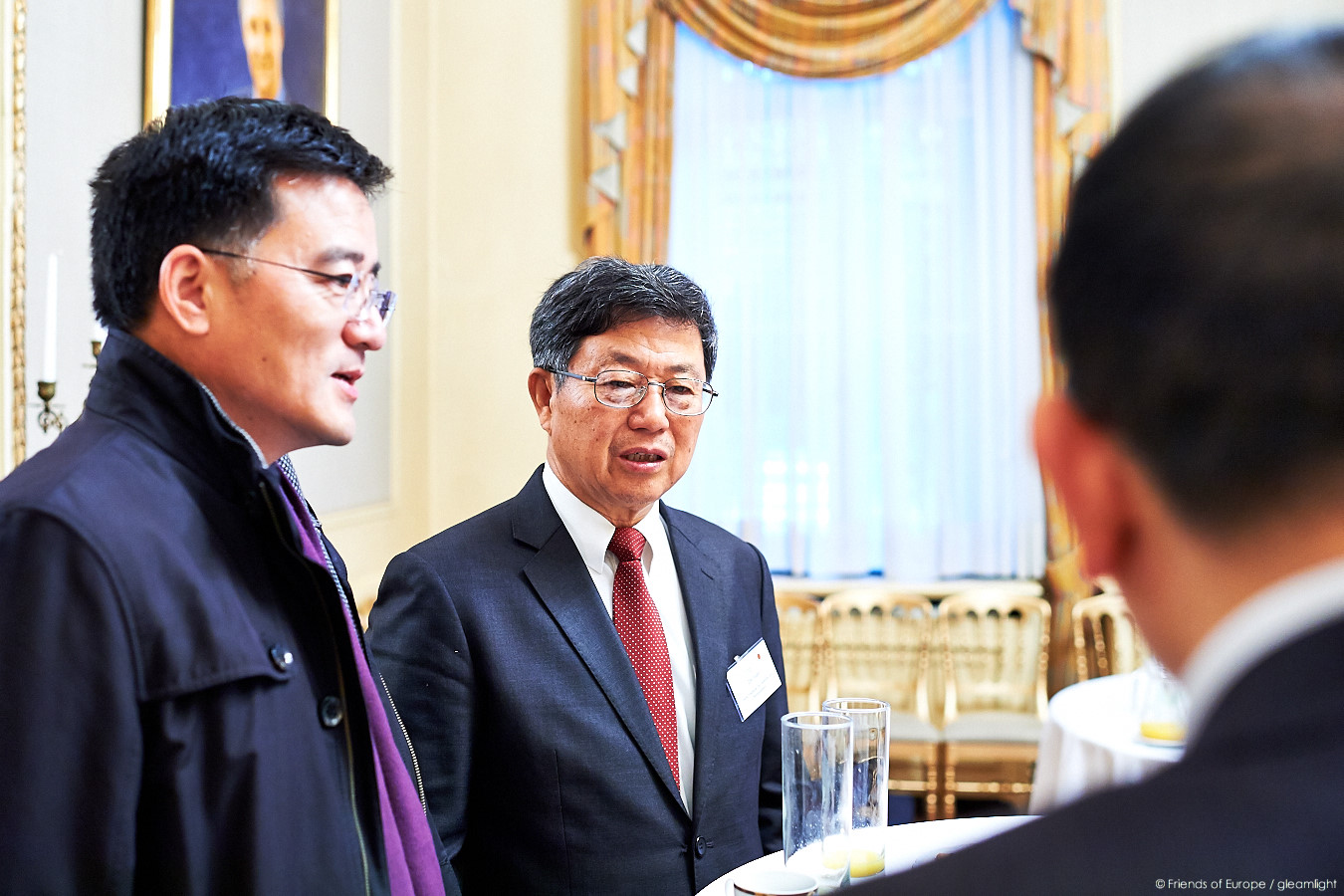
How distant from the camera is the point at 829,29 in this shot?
4902 millimetres

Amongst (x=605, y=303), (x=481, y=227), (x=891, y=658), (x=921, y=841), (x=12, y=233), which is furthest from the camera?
(x=481, y=227)

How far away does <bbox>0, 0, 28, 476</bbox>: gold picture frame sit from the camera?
257cm

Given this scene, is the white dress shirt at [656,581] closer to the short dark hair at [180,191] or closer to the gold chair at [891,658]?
the short dark hair at [180,191]

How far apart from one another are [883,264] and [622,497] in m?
3.42

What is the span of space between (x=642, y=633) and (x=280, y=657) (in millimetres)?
856

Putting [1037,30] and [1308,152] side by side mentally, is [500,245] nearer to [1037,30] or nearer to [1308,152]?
[1037,30]

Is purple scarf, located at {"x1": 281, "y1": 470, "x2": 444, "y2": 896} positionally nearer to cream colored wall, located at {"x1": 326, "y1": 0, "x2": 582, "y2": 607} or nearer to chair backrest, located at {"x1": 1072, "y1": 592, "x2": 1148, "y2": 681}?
chair backrest, located at {"x1": 1072, "y1": 592, "x2": 1148, "y2": 681}

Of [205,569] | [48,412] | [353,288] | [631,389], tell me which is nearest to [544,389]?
[631,389]

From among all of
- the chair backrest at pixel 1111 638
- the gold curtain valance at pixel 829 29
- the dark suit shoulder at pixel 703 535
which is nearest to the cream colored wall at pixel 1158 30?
the gold curtain valance at pixel 829 29

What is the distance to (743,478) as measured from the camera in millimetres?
5055

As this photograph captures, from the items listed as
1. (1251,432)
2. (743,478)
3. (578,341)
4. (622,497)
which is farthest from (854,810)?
(743,478)

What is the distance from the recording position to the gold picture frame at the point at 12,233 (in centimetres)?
257

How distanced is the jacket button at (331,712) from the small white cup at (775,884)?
1.63 feet

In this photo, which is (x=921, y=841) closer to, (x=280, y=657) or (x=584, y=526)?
(x=584, y=526)
